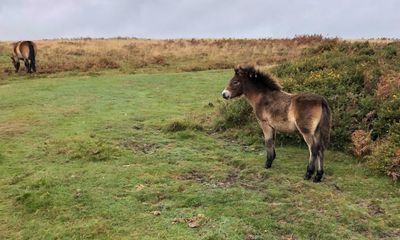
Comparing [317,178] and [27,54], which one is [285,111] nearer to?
[317,178]

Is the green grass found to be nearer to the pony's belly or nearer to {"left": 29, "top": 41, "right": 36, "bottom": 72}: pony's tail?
the pony's belly

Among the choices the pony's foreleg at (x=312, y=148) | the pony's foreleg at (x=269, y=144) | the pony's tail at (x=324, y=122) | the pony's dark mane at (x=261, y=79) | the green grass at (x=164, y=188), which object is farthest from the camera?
the pony's dark mane at (x=261, y=79)

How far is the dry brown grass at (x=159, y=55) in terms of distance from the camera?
24.9 metres

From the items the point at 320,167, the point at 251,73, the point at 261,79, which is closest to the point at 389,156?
the point at 320,167

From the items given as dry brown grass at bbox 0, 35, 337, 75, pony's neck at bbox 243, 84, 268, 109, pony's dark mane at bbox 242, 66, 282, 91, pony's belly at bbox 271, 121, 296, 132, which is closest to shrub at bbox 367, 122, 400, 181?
pony's belly at bbox 271, 121, 296, 132

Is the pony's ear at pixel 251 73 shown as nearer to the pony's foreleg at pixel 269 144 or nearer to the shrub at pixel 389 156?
the pony's foreleg at pixel 269 144

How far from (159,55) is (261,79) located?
62.8 ft

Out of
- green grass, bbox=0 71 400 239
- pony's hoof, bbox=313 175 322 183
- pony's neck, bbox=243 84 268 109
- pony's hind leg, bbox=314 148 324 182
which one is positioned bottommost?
green grass, bbox=0 71 400 239

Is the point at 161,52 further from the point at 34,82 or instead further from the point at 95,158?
the point at 95,158

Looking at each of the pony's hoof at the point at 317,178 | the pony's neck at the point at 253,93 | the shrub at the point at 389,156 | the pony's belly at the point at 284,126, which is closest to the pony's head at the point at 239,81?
the pony's neck at the point at 253,93

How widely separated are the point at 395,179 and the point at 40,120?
956cm

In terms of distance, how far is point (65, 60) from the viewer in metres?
26.3

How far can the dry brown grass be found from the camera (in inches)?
979

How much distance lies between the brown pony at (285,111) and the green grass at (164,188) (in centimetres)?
54
